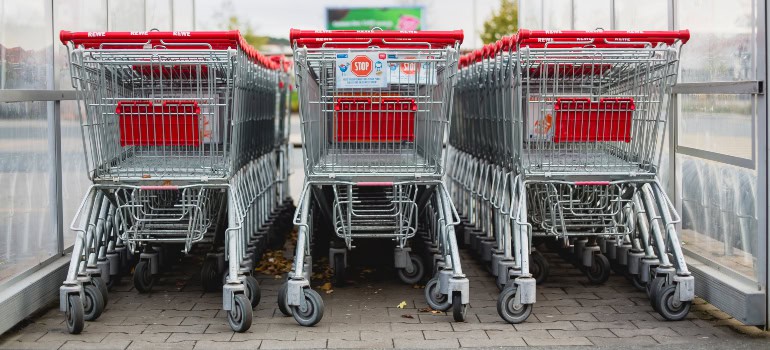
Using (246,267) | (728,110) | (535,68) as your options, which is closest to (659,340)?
(728,110)

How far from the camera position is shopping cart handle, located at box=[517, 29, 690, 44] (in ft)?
18.8

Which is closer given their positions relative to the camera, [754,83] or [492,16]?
[754,83]

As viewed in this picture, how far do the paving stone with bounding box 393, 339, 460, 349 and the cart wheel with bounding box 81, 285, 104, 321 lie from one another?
1.75 meters

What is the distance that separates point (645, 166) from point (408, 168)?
4.74 ft

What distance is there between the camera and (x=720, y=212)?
6.07 m

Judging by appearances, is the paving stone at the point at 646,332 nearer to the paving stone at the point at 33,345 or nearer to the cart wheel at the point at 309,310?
the cart wheel at the point at 309,310

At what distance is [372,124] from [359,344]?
1.41 meters

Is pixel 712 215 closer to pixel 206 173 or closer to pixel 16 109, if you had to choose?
pixel 206 173

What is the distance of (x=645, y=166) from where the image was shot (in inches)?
237

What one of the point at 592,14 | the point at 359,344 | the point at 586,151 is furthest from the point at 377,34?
the point at 592,14

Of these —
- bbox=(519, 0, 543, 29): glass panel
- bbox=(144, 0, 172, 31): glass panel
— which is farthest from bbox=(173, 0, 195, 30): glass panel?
bbox=(519, 0, 543, 29): glass panel

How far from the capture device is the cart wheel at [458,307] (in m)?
5.69

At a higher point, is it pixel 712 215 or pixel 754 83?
pixel 754 83

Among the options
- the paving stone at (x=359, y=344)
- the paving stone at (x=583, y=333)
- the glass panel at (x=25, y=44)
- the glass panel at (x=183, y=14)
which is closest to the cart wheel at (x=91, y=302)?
the glass panel at (x=25, y=44)
